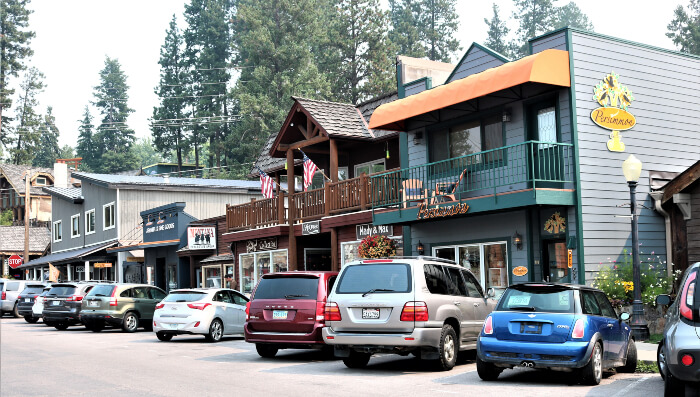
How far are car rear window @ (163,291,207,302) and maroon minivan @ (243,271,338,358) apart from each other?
4.92 meters

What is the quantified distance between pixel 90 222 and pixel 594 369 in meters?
42.7

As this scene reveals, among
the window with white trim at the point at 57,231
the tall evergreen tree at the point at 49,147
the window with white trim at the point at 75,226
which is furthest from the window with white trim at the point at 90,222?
the tall evergreen tree at the point at 49,147

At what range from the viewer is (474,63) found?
2127 centimetres

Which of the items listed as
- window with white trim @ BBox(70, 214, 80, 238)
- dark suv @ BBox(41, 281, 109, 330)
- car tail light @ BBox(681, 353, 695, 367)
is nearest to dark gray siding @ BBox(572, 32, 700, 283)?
car tail light @ BBox(681, 353, 695, 367)

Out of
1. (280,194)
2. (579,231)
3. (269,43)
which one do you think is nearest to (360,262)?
(579,231)

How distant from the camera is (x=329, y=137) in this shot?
24.8 m

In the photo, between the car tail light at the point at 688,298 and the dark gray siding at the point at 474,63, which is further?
the dark gray siding at the point at 474,63

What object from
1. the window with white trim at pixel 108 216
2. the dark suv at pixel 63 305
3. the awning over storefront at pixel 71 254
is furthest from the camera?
the window with white trim at pixel 108 216

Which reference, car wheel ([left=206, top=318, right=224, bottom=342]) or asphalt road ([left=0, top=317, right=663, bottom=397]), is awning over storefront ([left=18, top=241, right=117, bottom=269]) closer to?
car wheel ([left=206, top=318, right=224, bottom=342])

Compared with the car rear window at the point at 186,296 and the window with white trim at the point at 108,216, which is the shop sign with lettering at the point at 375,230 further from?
the window with white trim at the point at 108,216

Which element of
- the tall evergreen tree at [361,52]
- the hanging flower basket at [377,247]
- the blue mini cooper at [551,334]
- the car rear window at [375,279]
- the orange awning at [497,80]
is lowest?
the blue mini cooper at [551,334]

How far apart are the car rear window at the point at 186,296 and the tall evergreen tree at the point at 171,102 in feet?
184

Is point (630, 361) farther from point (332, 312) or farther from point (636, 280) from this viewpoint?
point (332, 312)

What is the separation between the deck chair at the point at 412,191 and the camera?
67.8 ft
